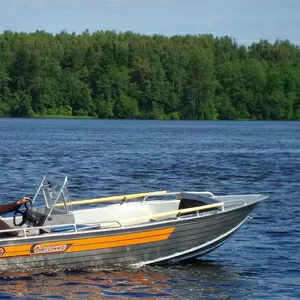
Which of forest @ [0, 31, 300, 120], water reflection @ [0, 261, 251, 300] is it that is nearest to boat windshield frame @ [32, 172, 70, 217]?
water reflection @ [0, 261, 251, 300]

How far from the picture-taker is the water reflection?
1736 centimetres

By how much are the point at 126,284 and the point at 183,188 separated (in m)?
17.7

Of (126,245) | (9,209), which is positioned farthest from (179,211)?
(9,209)

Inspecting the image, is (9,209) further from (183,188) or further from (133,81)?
(133,81)

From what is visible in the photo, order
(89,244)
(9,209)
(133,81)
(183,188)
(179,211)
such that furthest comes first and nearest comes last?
(133,81) < (183,188) < (179,211) < (89,244) < (9,209)

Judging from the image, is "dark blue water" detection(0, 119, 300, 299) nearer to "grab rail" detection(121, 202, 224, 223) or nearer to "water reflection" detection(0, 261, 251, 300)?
"water reflection" detection(0, 261, 251, 300)

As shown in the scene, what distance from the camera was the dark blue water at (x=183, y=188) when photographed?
17859 millimetres

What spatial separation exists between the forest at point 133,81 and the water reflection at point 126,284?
409 ft

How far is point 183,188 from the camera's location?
35719 millimetres

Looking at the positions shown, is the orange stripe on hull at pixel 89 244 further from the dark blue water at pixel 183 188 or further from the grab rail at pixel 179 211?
the dark blue water at pixel 183 188

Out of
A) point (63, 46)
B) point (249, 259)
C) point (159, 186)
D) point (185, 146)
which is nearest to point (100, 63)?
point (63, 46)

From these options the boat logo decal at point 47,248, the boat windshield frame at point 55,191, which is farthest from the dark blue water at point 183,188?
the boat windshield frame at point 55,191

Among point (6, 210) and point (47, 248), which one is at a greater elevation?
point (6, 210)

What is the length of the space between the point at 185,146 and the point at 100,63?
280 feet
